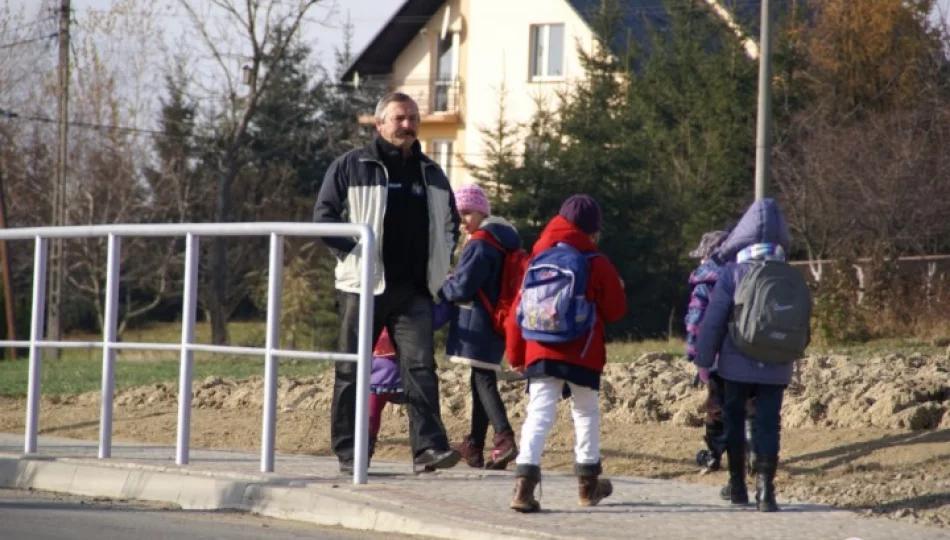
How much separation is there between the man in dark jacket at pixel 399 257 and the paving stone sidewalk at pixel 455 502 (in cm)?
32

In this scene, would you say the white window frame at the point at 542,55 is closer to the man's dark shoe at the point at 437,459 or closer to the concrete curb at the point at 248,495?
the concrete curb at the point at 248,495

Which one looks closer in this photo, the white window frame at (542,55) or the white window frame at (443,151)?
the white window frame at (542,55)

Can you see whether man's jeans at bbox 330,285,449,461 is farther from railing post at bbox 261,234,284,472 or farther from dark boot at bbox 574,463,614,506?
dark boot at bbox 574,463,614,506

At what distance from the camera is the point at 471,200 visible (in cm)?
936

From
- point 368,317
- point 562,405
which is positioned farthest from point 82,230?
point 562,405

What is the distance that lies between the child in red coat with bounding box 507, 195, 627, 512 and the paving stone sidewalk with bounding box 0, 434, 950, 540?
6.4 inches

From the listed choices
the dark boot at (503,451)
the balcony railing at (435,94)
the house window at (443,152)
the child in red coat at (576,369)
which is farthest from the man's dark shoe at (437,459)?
the house window at (443,152)

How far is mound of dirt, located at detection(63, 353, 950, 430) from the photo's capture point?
10.3 m

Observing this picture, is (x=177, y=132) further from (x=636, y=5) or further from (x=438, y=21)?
(x=636, y=5)

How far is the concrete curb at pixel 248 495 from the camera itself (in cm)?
716

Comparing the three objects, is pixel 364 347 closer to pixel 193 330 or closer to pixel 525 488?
pixel 525 488

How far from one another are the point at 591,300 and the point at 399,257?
1.35 metres

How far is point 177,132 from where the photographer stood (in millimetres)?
49125

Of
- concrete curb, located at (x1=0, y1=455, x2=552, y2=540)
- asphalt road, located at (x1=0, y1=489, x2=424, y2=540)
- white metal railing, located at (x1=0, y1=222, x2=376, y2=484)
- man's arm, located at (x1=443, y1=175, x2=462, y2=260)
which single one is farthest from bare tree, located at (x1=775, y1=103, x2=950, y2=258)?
asphalt road, located at (x1=0, y1=489, x2=424, y2=540)
